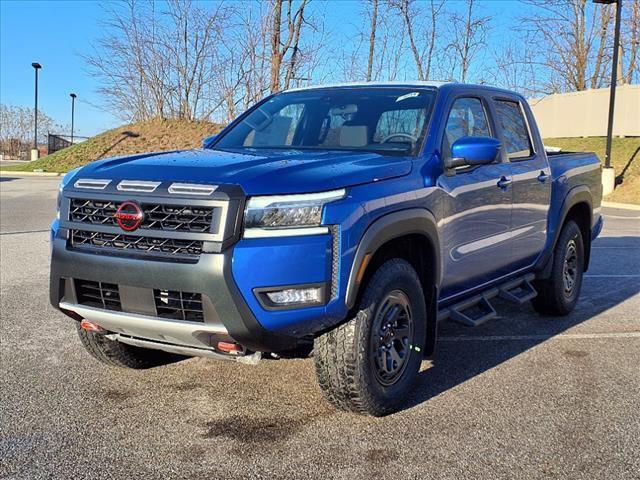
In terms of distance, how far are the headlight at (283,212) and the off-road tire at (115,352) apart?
1.63 metres

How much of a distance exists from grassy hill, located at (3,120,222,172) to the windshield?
23891mm

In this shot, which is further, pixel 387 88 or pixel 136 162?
pixel 387 88

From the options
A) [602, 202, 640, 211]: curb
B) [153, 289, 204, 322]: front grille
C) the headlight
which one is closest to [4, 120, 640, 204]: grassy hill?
[602, 202, 640, 211]: curb

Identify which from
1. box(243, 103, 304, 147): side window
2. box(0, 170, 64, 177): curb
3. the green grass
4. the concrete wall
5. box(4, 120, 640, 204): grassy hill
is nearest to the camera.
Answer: box(243, 103, 304, 147): side window

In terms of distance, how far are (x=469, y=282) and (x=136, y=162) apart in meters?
2.43

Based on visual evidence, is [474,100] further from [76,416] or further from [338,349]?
[76,416]

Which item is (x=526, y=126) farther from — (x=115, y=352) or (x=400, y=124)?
(x=115, y=352)

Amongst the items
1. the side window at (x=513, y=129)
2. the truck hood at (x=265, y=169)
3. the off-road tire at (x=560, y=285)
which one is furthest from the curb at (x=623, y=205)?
the truck hood at (x=265, y=169)

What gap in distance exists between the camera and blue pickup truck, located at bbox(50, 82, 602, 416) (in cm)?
317

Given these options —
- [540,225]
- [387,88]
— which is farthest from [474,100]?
[540,225]

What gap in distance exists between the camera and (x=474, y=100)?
498 centimetres

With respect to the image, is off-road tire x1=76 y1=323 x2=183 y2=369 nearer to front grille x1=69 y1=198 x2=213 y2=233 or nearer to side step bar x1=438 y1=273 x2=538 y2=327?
front grille x1=69 y1=198 x2=213 y2=233

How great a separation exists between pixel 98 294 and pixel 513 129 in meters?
3.59

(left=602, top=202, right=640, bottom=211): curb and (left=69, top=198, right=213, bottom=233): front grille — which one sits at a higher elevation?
(left=69, top=198, right=213, bottom=233): front grille
